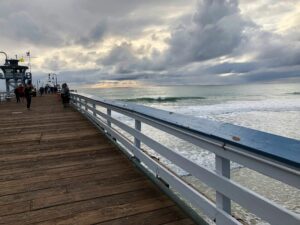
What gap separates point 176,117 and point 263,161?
1.55m

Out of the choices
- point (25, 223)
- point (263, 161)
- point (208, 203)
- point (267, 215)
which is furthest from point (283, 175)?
point (25, 223)

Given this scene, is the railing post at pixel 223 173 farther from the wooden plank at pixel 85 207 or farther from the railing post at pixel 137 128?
the railing post at pixel 137 128

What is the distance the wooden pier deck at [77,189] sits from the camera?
3230mm

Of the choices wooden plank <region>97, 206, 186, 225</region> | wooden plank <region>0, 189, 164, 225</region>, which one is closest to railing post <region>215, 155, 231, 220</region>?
wooden plank <region>97, 206, 186, 225</region>

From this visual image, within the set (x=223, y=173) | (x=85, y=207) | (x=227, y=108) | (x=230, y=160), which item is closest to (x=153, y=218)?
(x=85, y=207)

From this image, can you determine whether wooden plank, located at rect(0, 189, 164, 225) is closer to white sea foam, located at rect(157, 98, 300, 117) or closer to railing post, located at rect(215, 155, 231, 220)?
railing post, located at rect(215, 155, 231, 220)

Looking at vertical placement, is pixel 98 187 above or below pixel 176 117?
below

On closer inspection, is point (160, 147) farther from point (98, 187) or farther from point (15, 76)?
point (15, 76)

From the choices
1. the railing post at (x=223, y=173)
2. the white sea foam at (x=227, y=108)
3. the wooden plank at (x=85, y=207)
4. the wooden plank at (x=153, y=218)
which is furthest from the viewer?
the white sea foam at (x=227, y=108)

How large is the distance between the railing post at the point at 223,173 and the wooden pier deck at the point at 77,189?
0.64 metres

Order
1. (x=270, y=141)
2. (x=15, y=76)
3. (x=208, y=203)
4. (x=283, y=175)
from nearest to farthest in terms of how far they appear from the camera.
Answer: (x=283, y=175)
(x=270, y=141)
(x=208, y=203)
(x=15, y=76)

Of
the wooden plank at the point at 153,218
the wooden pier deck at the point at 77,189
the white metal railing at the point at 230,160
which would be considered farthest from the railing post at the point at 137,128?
the wooden plank at the point at 153,218

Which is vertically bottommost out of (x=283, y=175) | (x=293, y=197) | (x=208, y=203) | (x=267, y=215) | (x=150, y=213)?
(x=293, y=197)

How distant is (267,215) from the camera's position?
196cm
